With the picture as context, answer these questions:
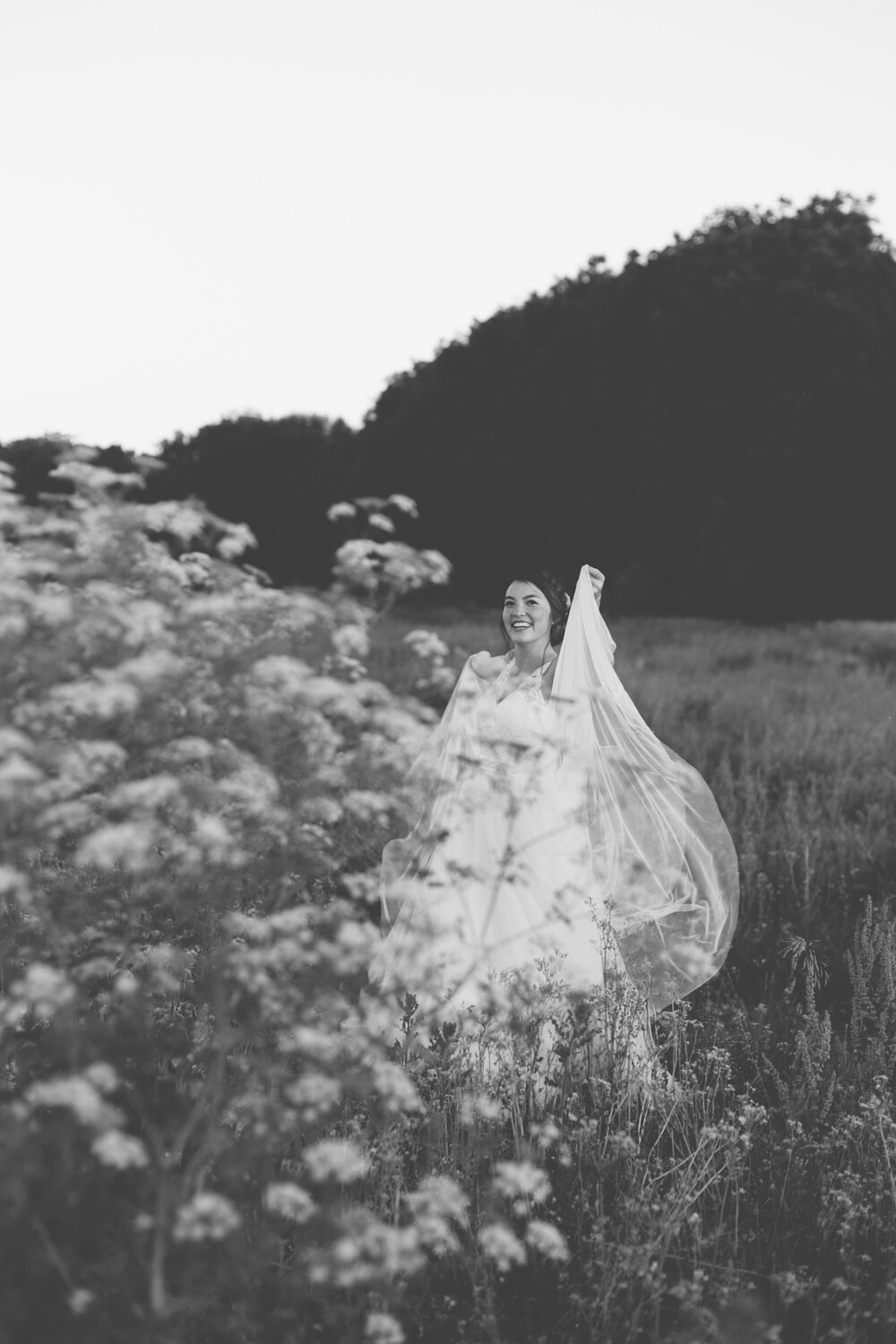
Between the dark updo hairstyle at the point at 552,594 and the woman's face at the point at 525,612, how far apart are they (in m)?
0.03

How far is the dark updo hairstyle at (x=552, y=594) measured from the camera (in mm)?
5566

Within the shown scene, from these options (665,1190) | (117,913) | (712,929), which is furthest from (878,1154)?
(117,913)

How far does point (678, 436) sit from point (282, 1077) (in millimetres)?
26951

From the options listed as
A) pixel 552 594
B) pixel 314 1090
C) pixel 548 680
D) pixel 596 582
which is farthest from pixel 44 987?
pixel 552 594

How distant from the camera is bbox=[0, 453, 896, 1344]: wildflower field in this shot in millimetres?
1899

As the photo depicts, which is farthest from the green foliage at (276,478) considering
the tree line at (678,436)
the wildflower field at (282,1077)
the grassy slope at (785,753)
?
the wildflower field at (282,1077)

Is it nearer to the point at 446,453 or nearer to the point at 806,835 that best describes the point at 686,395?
the point at 446,453

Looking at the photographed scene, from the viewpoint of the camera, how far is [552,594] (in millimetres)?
5613

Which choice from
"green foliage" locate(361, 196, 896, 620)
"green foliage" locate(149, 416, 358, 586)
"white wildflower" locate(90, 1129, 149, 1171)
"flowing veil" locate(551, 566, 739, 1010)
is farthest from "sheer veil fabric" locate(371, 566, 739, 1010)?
"green foliage" locate(149, 416, 358, 586)

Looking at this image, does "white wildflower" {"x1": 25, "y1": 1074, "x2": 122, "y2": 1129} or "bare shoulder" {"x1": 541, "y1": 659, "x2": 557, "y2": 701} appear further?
"bare shoulder" {"x1": 541, "y1": 659, "x2": 557, "y2": 701}

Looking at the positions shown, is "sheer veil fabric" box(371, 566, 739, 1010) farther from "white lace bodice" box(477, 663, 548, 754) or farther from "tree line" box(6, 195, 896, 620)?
"tree line" box(6, 195, 896, 620)

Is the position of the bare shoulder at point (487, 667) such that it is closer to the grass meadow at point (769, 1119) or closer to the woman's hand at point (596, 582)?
the woman's hand at point (596, 582)

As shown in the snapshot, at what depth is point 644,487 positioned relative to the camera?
90.4 ft

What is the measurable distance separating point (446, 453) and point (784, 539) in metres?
12.2
